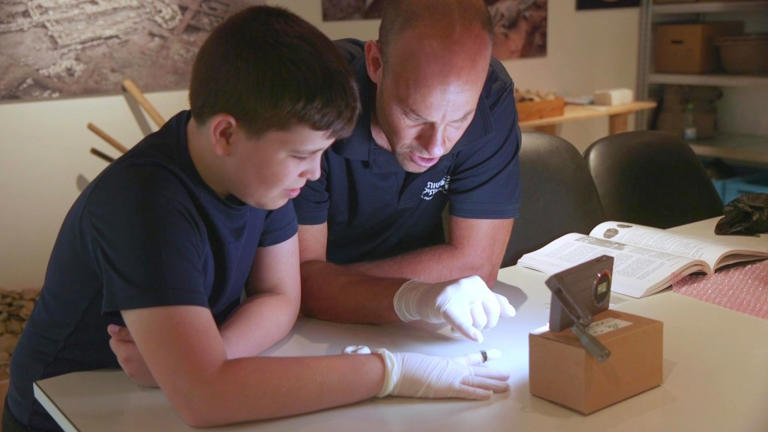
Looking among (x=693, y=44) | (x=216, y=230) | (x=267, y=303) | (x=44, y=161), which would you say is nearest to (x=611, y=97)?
(x=693, y=44)

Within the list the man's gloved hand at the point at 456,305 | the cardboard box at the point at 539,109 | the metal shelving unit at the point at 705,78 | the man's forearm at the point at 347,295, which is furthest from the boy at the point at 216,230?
the metal shelving unit at the point at 705,78

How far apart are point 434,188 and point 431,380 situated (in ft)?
2.00

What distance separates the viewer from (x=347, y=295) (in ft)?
4.58

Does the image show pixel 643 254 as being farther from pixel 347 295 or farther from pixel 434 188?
pixel 347 295

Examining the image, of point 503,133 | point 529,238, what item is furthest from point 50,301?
point 529,238

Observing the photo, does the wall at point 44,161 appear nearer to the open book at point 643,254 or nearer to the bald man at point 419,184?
the bald man at point 419,184

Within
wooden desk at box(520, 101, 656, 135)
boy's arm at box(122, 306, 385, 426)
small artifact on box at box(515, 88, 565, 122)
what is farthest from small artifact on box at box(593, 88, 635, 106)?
boy's arm at box(122, 306, 385, 426)

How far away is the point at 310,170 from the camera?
109cm

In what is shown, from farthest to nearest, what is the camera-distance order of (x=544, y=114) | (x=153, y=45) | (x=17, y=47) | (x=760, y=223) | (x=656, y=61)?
1. (x=656, y=61)
2. (x=544, y=114)
3. (x=153, y=45)
4. (x=17, y=47)
5. (x=760, y=223)

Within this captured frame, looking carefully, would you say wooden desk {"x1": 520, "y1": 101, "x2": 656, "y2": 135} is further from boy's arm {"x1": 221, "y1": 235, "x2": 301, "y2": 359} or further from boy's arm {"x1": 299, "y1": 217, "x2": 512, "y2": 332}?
boy's arm {"x1": 221, "y1": 235, "x2": 301, "y2": 359}

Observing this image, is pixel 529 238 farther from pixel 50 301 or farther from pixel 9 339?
pixel 9 339

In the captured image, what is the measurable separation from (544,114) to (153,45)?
156 cm

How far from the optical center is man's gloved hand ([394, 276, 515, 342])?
1.25 meters

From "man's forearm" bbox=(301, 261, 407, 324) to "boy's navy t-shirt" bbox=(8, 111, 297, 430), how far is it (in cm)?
17
